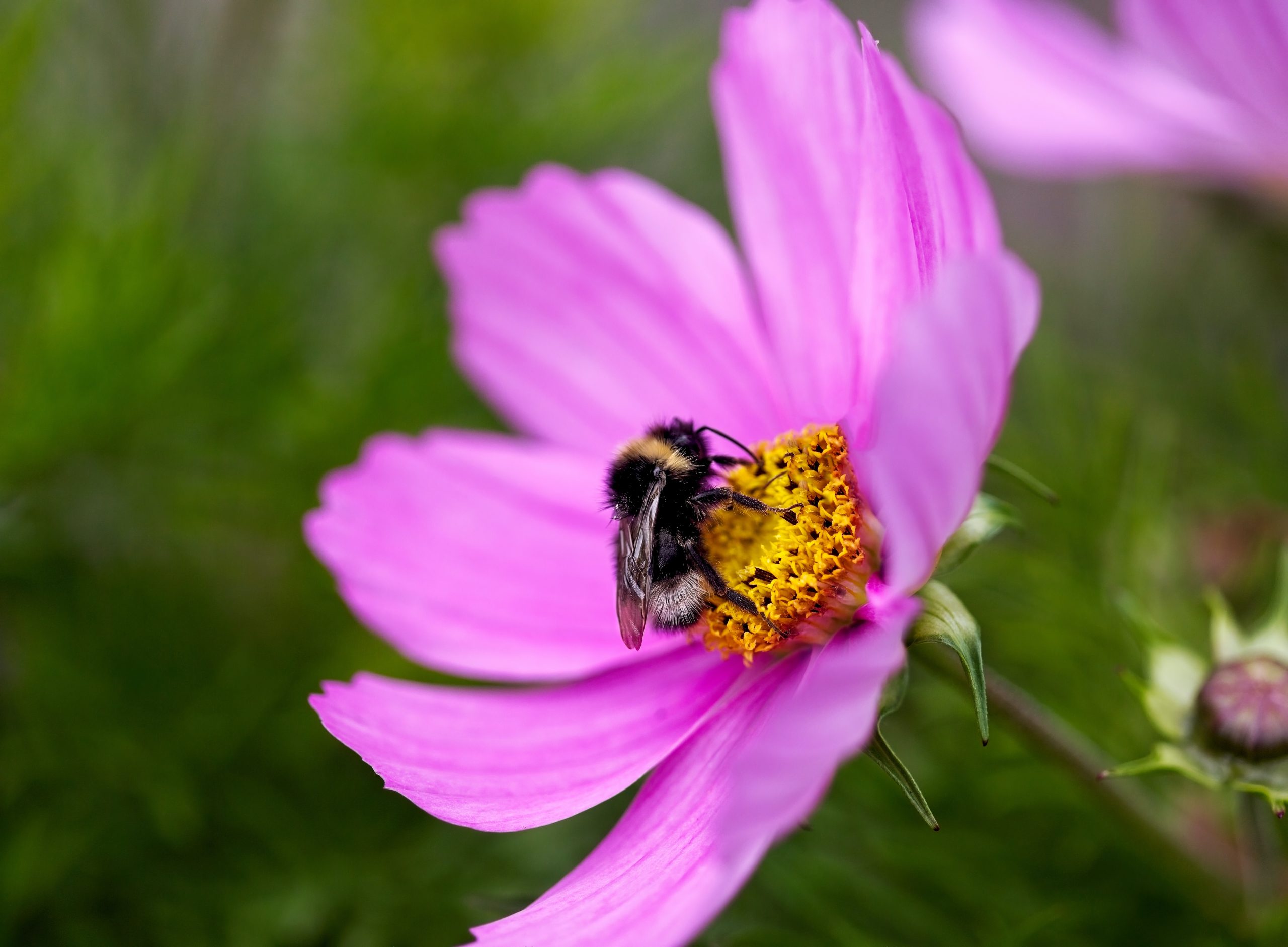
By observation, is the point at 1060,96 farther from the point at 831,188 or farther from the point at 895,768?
the point at 895,768

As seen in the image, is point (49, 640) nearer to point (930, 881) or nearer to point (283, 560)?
point (283, 560)

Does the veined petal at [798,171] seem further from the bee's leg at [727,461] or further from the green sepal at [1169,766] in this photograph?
the green sepal at [1169,766]

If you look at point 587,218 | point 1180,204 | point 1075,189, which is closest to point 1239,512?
point 587,218

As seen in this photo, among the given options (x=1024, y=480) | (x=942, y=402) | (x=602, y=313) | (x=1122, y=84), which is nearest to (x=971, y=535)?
(x=1024, y=480)

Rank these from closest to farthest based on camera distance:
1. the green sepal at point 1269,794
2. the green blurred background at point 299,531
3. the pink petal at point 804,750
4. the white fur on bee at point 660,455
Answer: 1. the pink petal at point 804,750
2. the green sepal at point 1269,794
3. the white fur on bee at point 660,455
4. the green blurred background at point 299,531

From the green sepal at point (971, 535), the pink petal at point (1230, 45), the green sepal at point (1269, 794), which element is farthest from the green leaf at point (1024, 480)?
the pink petal at point (1230, 45)

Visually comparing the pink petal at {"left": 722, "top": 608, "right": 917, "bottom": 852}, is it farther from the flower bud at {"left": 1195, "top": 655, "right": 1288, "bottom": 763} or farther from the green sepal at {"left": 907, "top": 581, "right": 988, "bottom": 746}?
the flower bud at {"left": 1195, "top": 655, "right": 1288, "bottom": 763}

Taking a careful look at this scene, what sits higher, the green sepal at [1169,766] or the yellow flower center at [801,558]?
the yellow flower center at [801,558]
